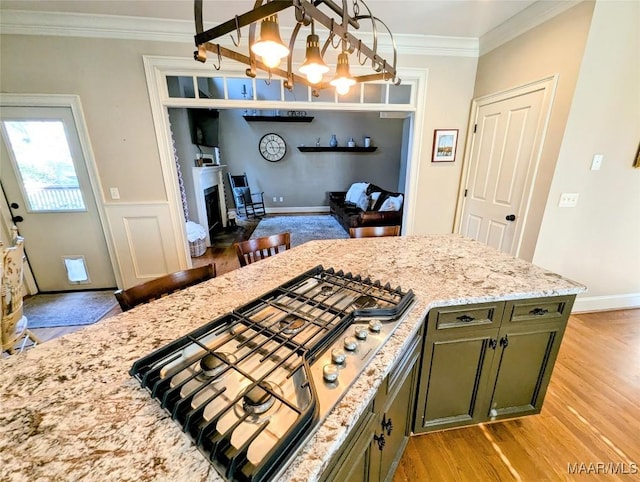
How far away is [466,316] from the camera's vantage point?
121 centimetres

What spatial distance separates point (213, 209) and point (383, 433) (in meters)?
5.51

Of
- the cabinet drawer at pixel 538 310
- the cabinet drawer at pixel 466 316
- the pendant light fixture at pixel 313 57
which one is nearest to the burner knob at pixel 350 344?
the cabinet drawer at pixel 466 316

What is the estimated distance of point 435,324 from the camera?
3.89ft

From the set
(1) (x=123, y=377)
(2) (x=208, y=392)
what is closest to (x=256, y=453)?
(2) (x=208, y=392)

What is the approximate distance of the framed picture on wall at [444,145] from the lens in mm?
3141

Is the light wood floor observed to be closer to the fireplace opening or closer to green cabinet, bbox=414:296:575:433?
green cabinet, bbox=414:296:575:433

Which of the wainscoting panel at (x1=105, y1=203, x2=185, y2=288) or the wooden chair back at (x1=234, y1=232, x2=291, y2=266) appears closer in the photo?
the wooden chair back at (x1=234, y1=232, x2=291, y2=266)

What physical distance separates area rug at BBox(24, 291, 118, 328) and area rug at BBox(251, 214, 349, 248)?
271 centimetres

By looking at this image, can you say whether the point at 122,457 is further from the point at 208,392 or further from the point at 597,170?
the point at 597,170

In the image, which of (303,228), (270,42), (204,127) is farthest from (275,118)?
(270,42)

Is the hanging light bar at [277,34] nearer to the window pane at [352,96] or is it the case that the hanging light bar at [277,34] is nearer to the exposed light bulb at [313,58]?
the exposed light bulb at [313,58]

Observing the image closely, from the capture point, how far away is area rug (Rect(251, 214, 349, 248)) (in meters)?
5.28

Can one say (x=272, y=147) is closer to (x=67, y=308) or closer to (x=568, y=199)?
(x=67, y=308)

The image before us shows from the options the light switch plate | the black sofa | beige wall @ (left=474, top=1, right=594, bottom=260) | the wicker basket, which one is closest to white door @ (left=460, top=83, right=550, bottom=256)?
beige wall @ (left=474, top=1, right=594, bottom=260)
